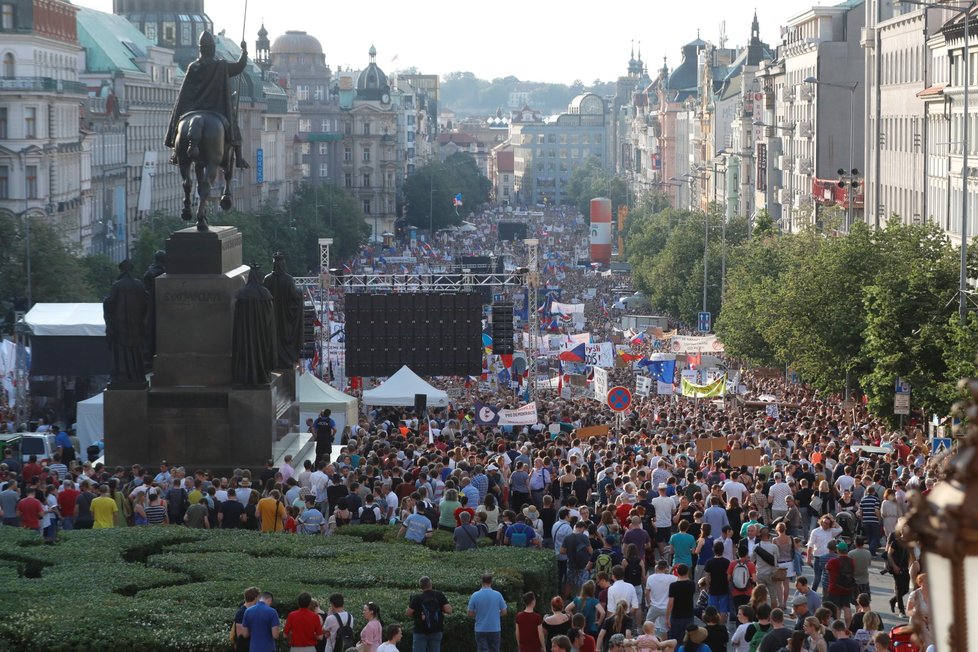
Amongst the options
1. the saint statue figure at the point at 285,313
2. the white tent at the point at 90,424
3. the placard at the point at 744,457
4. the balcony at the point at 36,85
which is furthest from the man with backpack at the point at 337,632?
the balcony at the point at 36,85

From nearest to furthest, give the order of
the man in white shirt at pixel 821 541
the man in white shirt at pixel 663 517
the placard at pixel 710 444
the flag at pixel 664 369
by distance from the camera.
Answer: the man in white shirt at pixel 821 541 < the man in white shirt at pixel 663 517 < the placard at pixel 710 444 < the flag at pixel 664 369

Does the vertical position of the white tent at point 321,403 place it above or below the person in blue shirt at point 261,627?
below

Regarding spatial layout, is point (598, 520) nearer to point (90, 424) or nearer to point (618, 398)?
point (618, 398)

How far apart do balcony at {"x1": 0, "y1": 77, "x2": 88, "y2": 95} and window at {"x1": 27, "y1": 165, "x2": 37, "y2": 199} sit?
11.9 feet

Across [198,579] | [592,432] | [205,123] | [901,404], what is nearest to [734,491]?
[198,579]

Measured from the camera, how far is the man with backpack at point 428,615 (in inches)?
642

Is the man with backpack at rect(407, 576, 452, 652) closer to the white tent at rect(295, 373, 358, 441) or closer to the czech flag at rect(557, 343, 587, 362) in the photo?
the white tent at rect(295, 373, 358, 441)

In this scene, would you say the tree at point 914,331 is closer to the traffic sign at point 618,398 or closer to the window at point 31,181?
the traffic sign at point 618,398

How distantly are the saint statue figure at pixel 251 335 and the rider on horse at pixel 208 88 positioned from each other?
2.04m

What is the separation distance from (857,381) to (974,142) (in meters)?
16.9

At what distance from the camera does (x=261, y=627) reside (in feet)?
48.6

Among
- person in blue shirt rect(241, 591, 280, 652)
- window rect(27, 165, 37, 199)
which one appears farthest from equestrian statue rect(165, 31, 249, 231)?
window rect(27, 165, 37, 199)

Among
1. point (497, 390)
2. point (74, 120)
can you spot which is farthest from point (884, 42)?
point (74, 120)

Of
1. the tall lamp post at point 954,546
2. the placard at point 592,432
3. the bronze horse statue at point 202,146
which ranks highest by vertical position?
the bronze horse statue at point 202,146
